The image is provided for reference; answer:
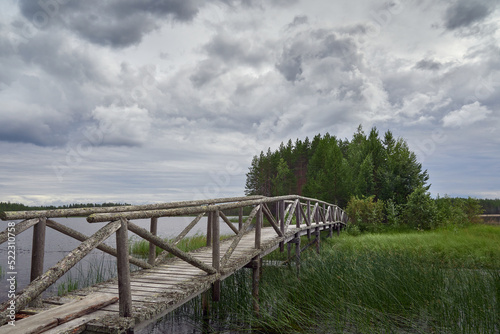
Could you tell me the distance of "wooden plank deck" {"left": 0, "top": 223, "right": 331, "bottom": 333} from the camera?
3375 mm

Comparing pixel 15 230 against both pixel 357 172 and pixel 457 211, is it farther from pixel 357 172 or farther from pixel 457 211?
pixel 357 172

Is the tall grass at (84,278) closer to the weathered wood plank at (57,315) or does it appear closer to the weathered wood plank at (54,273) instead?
the weathered wood plank at (57,315)

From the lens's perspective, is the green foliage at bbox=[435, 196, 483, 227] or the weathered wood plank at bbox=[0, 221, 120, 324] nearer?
the weathered wood plank at bbox=[0, 221, 120, 324]

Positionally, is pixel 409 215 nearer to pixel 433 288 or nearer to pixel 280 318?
pixel 433 288

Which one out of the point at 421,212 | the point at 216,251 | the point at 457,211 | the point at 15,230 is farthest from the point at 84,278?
the point at 457,211

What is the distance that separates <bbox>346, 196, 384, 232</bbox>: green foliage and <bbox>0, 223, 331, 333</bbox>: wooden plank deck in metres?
18.6

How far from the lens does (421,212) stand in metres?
22.1

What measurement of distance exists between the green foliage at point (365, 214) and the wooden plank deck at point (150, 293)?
18567mm

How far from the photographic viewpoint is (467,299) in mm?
5465

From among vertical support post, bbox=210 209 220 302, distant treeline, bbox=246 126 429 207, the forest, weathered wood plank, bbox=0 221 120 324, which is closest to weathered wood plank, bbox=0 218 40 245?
weathered wood plank, bbox=0 221 120 324

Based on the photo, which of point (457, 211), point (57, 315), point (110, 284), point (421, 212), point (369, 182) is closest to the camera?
point (57, 315)

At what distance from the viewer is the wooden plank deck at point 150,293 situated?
3375 millimetres

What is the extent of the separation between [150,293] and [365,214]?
896 inches

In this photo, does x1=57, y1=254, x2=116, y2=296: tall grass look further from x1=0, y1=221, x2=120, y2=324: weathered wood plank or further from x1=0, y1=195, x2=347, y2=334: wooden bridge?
x1=0, y1=221, x2=120, y2=324: weathered wood plank
